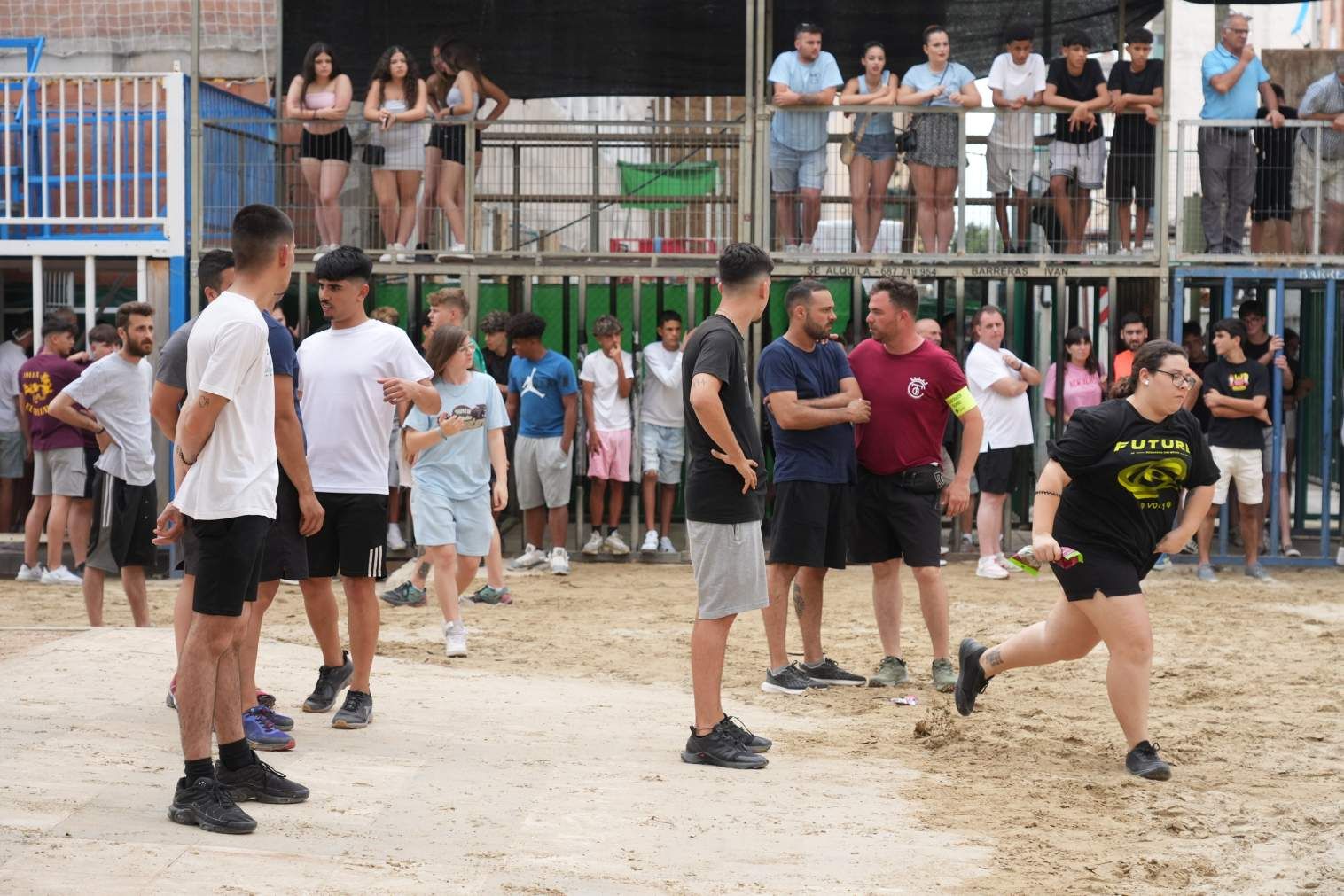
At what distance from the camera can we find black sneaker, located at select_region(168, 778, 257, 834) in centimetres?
483

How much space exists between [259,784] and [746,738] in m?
1.96

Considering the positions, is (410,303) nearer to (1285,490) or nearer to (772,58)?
(772,58)

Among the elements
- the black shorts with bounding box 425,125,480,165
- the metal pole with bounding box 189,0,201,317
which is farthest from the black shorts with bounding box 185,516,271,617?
the black shorts with bounding box 425,125,480,165

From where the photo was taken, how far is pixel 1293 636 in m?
9.77

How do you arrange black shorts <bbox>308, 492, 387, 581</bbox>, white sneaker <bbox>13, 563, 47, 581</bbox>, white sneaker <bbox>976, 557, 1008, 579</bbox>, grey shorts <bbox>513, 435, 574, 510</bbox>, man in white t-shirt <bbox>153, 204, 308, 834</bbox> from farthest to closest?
grey shorts <bbox>513, 435, 574, 510</bbox> < white sneaker <bbox>976, 557, 1008, 579</bbox> < white sneaker <bbox>13, 563, 47, 581</bbox> < black shorts <bbox>308, 492, 387, 581</bbox> < man in white t-shirt <bbox>153, 204, 308, 834</bbox>

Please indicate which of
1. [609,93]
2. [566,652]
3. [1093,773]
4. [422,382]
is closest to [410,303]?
[609,93]

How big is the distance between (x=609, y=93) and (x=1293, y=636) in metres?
8.79

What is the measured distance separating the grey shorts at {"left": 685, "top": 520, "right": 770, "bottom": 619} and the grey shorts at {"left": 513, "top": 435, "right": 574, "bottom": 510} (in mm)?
6560

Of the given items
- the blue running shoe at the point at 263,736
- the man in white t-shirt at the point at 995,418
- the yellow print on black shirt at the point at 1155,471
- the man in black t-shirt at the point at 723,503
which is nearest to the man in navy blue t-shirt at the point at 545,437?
the man in white t-shirt at the point at 995,418

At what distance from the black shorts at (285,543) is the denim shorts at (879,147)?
8136 millimetres

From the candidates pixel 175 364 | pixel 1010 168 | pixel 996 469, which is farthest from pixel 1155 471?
pixel 1010 168

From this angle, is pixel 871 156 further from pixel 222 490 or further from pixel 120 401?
pixel 222 490

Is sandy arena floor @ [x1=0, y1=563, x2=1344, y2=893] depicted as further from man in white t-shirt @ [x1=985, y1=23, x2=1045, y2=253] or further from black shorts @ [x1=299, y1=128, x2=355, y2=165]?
black shorts @ [x1=299, y1=128, x2=355, y2=165]

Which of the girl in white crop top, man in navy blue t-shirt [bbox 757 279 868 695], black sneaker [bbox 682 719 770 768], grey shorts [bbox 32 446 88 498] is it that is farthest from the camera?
the girl in white crop top
